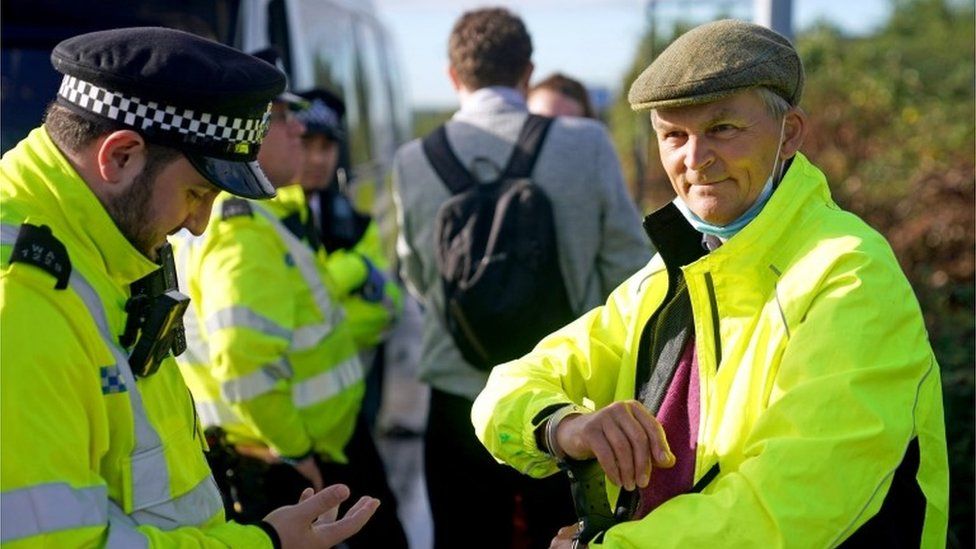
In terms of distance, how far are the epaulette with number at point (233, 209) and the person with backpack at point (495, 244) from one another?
565mm

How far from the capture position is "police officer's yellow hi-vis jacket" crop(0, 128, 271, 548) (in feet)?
6.75

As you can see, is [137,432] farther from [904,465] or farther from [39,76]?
[39,76]

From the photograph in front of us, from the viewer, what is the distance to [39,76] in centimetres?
532

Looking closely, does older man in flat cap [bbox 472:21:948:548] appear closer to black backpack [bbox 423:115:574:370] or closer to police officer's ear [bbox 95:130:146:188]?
police officer's ear [bbox 95:130:146:188]

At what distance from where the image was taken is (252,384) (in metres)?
4.05

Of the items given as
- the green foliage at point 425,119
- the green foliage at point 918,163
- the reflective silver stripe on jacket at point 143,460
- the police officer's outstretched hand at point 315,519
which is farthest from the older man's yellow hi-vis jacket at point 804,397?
the green foliage at point 425,119

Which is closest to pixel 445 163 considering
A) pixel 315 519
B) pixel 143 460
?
pixel 315 519

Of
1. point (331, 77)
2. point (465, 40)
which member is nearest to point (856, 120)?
point (331, 77)

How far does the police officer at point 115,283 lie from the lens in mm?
2072

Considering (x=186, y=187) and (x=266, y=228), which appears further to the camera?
(x=266, y=228)

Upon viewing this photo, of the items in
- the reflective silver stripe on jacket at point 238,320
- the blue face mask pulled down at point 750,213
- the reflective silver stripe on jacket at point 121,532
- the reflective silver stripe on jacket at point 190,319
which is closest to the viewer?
the reflective silver stripe on jacket at point 121,532

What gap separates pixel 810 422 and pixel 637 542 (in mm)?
325

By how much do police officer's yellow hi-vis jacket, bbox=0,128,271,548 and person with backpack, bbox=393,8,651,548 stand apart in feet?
5.66

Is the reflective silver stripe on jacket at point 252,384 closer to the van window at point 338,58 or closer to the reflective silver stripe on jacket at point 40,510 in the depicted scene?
the reflective silver stripe on jacket at point 40,510
